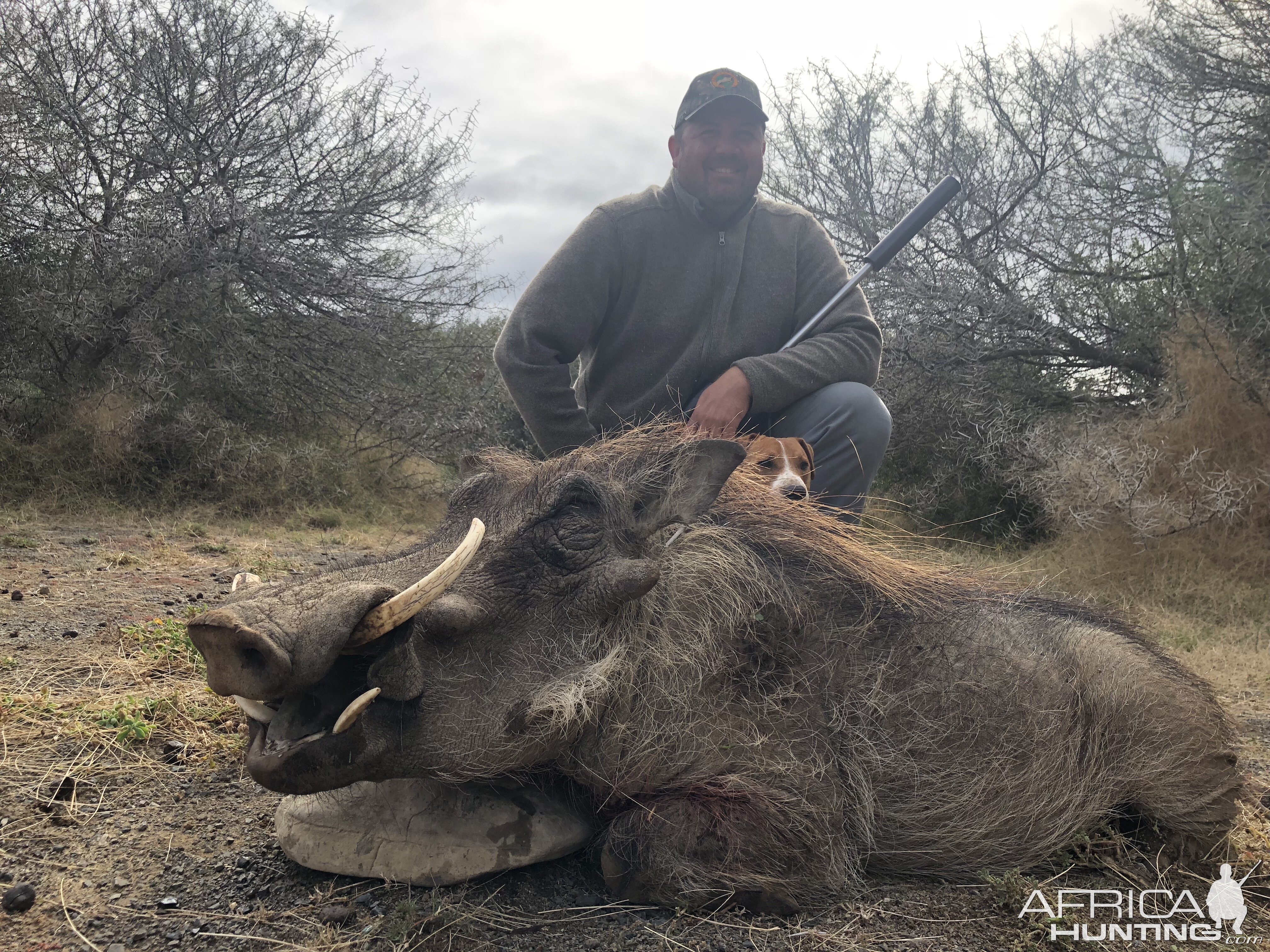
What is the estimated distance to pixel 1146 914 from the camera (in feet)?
6.64

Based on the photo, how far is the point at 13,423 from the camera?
7.66 metres

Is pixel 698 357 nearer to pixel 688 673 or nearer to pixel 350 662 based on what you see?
pixel 688 673

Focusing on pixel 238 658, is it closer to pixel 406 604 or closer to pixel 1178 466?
pixel 406 604

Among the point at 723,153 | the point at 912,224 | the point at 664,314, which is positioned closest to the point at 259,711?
the point at 664,314

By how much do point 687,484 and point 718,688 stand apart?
0.49 meters

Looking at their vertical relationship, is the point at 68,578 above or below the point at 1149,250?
below

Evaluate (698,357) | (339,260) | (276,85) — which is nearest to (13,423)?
(339,260)

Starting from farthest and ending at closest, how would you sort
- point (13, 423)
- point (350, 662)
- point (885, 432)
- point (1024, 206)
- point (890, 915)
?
point (1024, 206) < point (13, 423) < point (885, 432) < point (890, 915) < point (350, 662)

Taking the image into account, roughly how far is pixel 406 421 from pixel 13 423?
3613 millimetres

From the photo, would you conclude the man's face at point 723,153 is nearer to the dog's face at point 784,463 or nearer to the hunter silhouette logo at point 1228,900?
the dog's face at point 784,463

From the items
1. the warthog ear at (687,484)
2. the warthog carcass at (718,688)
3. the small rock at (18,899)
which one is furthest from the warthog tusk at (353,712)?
the warthog ear at (687,484)

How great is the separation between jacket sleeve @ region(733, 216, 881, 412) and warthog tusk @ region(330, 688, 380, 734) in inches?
71.1

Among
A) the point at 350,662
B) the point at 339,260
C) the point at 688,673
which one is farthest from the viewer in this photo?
the point at 339,260

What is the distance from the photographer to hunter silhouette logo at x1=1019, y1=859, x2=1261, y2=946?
1.89 metres
